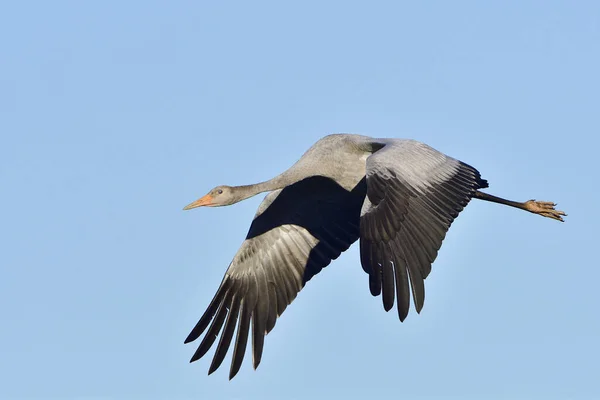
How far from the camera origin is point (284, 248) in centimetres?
1825

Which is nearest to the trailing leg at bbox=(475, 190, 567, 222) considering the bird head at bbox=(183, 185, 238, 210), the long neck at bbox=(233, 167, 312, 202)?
the long neck at bbox=(233, 167, 312, 202)

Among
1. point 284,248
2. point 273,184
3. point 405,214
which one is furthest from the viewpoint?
point 284,248

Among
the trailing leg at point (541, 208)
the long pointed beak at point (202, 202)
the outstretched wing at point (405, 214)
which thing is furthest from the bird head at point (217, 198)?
the trailing leg at point (541, 208)

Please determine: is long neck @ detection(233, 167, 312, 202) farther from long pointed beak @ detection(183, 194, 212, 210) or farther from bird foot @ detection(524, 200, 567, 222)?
bird foot @ detection(524, 200, 567, 222)

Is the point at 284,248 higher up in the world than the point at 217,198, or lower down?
lower down

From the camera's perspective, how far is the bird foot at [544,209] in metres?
19.4

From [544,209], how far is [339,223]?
3.50 metres

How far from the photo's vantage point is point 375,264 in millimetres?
14297

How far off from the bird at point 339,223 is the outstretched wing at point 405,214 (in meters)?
0.01

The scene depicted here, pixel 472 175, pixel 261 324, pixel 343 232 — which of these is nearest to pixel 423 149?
pixel 472 175

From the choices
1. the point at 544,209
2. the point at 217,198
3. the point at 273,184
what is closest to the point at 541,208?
the point at 544,209

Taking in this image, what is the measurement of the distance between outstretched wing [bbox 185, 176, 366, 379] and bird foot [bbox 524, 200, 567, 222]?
308cm

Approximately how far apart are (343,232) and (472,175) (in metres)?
2.58

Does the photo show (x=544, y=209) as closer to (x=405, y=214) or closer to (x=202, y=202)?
(x=405, y=214)
